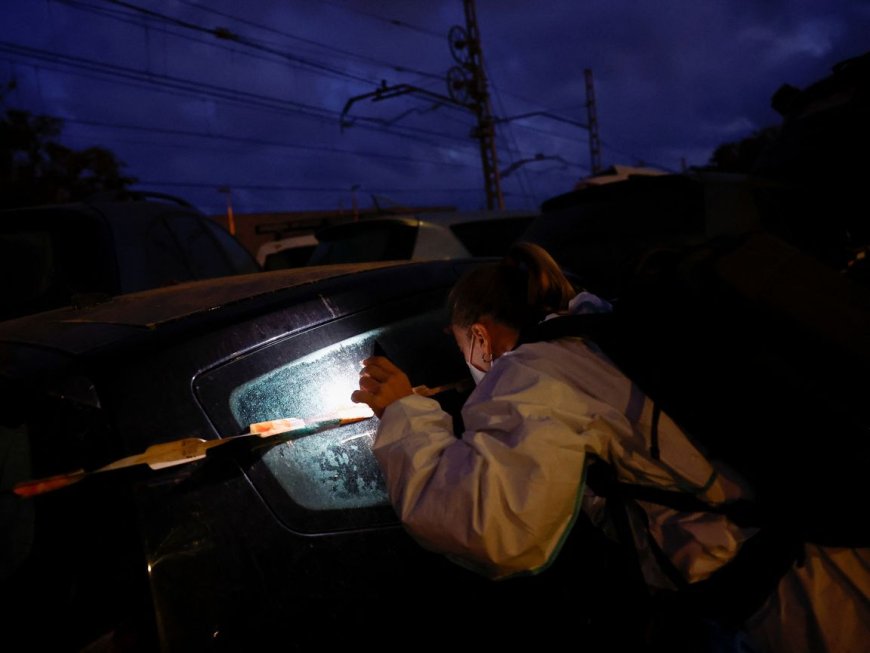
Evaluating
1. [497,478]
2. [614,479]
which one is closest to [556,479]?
[497,478]

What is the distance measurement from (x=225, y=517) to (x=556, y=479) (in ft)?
2.29

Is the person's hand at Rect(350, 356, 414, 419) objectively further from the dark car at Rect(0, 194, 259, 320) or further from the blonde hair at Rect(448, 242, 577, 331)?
the dark car at Rect(0, 194, 259, 320)

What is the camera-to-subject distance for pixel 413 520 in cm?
123

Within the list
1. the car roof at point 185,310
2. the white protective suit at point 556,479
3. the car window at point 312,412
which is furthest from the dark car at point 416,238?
the white protective suit at point 556,479

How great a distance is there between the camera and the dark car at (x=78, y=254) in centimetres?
335

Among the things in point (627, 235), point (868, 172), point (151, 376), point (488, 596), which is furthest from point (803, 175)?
point (151, 376)

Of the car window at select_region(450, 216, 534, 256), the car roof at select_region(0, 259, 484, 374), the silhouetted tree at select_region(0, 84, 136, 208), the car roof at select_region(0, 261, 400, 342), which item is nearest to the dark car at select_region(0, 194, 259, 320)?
the car roof at select_region(0, 261, 400, 342)

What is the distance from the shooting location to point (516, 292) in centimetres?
174

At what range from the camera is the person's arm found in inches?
47.1

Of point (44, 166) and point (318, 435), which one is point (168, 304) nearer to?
point (318, 435)

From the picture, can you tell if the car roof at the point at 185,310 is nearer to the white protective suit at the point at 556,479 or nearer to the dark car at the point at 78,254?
the white protective suit at the point at 556,479

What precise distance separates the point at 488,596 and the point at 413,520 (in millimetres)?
390

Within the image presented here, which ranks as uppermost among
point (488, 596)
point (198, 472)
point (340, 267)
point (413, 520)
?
point (340, 267)

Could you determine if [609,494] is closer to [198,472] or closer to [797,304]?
[797,304]
